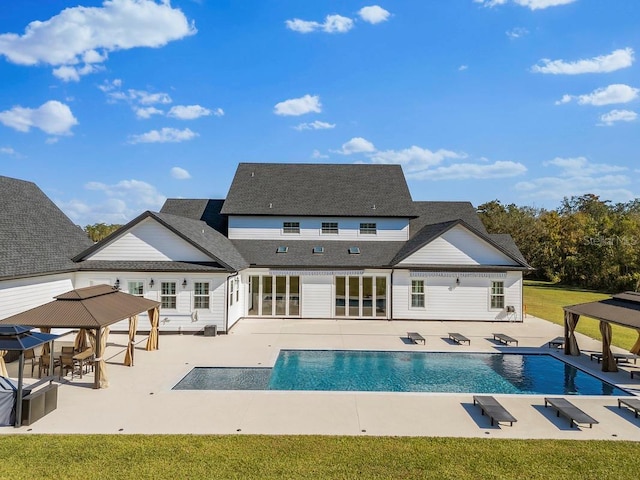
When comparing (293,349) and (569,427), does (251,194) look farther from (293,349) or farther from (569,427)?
(569,427)

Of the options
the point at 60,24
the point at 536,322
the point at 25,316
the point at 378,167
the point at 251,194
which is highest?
the point at 60,24

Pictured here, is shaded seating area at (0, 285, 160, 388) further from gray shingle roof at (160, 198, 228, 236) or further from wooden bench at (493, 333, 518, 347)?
wooden bench at (493, 333, 518, 347)

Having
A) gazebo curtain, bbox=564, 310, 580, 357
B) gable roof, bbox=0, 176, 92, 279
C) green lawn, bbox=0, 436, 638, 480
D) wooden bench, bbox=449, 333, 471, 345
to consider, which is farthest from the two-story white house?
green lawn, bbox=0, 436, 638, 480

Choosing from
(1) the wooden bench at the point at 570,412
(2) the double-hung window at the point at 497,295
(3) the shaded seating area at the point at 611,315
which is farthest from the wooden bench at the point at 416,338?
(2) the double-hung window at the point at 497,295

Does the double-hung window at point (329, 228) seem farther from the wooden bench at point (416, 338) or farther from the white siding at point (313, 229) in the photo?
the wooden bench at point (416, 338)

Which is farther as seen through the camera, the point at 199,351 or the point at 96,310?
the point at 199,351

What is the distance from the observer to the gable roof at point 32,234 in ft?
51.5

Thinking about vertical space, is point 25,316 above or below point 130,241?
below

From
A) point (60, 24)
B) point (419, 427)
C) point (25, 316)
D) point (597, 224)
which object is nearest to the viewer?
point (419, 427)

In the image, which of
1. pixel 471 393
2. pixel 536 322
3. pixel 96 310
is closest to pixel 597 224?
pixel 536 322

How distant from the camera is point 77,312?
466 inches

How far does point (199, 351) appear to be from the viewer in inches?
630

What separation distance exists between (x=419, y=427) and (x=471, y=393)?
3.37 m

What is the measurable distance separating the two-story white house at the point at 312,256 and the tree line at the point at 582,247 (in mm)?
27498
